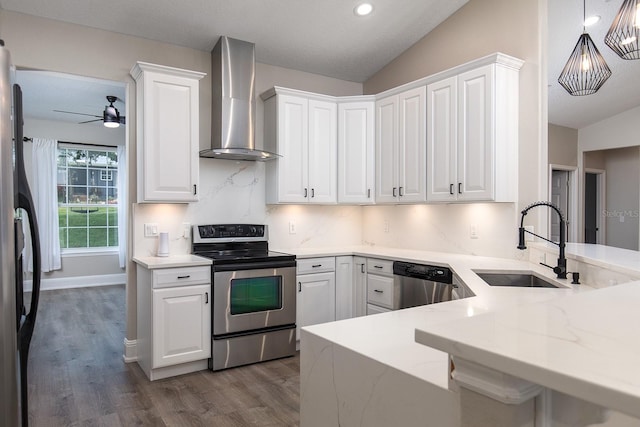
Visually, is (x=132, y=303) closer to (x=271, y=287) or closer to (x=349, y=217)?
(x=271, y=287)

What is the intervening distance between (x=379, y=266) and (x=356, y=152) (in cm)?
121

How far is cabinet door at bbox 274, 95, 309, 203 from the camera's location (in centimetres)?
414

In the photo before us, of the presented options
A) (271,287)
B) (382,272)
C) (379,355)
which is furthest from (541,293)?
(271,287)

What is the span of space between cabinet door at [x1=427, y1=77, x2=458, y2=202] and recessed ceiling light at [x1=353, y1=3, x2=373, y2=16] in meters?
0.85

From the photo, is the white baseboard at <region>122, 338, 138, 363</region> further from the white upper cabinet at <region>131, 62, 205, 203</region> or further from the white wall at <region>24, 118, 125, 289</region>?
the white wall at <region>24, 118, 125, 289</region>

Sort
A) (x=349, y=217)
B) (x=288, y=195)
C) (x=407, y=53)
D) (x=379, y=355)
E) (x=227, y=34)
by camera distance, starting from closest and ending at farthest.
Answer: (x=379, y=355), (x=227, y=34), (x=288, y=195), (x=407, y=53), (x=349, y=217)

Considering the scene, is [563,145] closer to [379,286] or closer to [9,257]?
[379,286]

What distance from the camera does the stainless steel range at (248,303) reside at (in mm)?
3441

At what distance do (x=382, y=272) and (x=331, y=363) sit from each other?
8.48ft

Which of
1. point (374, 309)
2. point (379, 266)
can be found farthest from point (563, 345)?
point (374, 309)

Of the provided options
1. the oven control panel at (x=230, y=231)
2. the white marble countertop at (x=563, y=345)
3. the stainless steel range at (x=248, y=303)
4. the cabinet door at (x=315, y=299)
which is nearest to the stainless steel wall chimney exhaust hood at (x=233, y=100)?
the oven control panel at (x=230, y=231)

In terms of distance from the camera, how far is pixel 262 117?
4387mm

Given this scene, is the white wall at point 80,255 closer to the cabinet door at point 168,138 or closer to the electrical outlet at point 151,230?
the electrical outlet at point 151,230

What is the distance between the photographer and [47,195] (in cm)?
658
